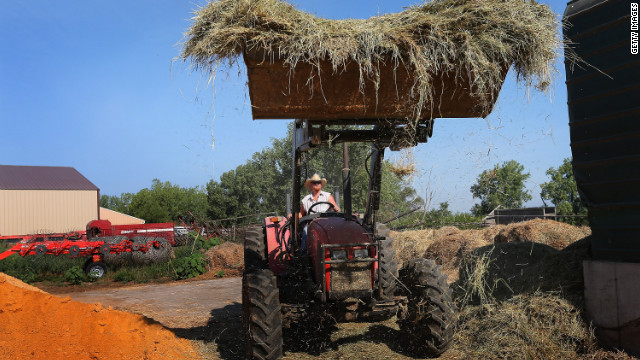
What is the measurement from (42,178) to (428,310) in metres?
44.0

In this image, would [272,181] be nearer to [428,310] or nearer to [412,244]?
[412,244]

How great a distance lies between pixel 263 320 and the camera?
4.43 metres

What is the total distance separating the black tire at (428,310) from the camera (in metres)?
4.59

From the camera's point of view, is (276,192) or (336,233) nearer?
(336,233)

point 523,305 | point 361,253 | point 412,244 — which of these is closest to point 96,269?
point 412,244

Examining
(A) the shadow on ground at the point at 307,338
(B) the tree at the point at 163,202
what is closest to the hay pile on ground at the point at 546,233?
(A) the shadow on ground at the point at 307,338

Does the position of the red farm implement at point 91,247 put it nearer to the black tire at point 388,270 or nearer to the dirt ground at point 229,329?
the dirt ground at point 229,329

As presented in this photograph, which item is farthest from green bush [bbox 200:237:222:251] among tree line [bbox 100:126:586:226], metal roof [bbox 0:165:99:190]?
metal roof [bbox 0:165:99:190]

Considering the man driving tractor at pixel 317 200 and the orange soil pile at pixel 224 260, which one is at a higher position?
the man driving tractor at pixel 317 200

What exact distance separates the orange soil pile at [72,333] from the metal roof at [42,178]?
37916mm

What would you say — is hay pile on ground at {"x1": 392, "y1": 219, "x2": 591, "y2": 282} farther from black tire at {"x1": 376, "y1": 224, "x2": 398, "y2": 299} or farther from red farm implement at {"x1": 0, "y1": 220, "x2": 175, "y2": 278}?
red farm implement at {"x1": 0, "y1": 220, "x2": 175, "y2": 278}

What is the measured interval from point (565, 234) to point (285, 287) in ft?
16.5

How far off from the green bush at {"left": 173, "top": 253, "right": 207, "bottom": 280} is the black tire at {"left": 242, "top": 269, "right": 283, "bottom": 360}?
9.46 meters

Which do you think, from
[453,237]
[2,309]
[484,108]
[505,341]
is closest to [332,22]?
[484,108]
